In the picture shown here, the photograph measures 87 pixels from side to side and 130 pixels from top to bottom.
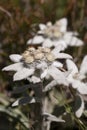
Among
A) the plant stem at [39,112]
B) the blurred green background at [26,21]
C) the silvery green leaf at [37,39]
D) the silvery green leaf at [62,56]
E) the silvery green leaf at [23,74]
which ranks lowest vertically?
the plant stem at [39,112]

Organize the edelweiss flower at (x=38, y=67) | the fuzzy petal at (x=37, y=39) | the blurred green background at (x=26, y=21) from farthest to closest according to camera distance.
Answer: the blurred green background at (x=26, y=21), the fuzzy petal at (x=37, y=39), the edelweiss flower at (x=38, y=67)

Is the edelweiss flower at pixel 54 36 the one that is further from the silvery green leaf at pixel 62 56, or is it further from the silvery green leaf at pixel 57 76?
the silvery green leaf at pixel 57 76

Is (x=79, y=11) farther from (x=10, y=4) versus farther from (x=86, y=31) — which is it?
(x=10, y=4)

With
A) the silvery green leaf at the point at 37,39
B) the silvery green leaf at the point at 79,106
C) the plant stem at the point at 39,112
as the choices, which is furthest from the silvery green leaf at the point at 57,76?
the silvery green leaf at the point at 37,39

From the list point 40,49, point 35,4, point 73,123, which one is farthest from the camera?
point 35,4

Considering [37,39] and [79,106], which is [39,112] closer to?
[79,106]

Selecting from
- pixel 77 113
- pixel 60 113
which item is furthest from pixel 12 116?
pixel 77 113

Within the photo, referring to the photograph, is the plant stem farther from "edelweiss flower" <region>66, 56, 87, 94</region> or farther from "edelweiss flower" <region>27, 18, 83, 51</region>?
"edelweiss flower" <region>27, 18, 83, 51</region>

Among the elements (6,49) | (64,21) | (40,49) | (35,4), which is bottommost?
(40,49)

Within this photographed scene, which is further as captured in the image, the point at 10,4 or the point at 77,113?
the point at 10,4
